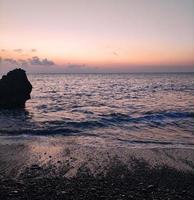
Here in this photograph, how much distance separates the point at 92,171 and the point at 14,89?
64.6 feet

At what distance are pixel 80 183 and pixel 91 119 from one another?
12663 mm

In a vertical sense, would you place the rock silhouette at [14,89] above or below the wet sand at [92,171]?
above

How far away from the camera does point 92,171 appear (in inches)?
364

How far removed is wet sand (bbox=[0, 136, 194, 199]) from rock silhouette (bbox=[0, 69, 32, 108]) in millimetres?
14184

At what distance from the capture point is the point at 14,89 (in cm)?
2739

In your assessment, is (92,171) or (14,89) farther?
(14,89)

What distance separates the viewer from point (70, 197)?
23.5 feet

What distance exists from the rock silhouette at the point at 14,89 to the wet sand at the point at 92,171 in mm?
14184

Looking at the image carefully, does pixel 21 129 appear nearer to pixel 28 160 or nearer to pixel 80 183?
pixel 28 160

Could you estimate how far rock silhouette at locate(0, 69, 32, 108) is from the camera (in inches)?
1054

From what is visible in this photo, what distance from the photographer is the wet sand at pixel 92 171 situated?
7486 millimetres

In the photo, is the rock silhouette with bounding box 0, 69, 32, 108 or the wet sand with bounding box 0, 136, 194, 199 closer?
the wet sand with bounding box 0, 136, 194, 199

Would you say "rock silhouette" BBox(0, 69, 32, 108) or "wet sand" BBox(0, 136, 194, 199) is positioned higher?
"rock silhouette" BBox(0, 69, 32, 108)

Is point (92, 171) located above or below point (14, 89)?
below
